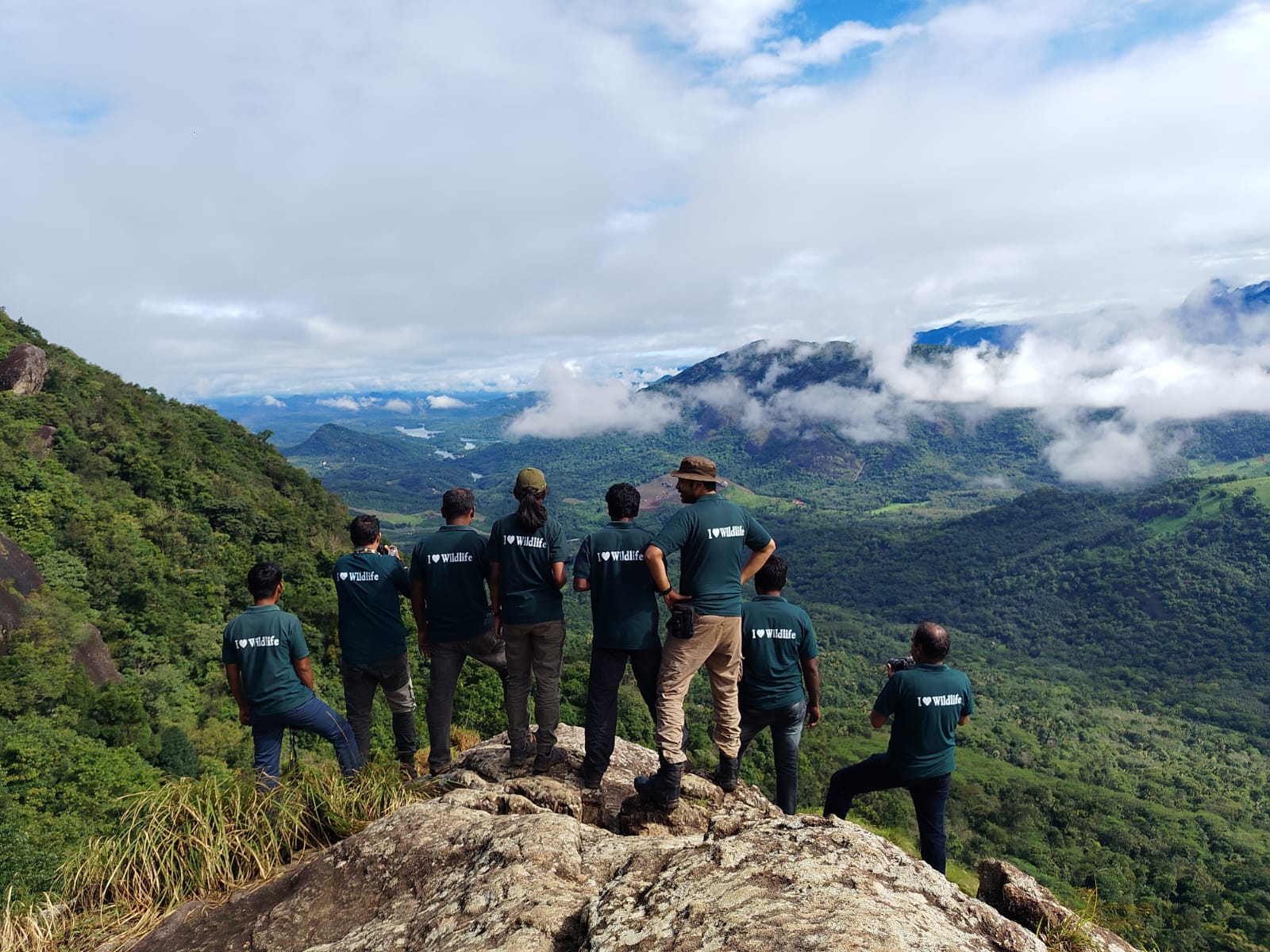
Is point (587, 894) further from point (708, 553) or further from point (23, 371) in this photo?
point (23, 371)

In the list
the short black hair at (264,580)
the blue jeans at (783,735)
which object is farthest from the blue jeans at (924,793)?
the short black hair at (264,580)

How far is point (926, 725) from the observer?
241 inches

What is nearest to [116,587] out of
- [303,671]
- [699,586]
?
[303,671]

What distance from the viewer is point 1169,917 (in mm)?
47250

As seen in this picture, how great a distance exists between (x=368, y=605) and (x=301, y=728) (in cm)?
142

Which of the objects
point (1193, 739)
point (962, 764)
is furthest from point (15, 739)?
point (1193, 739)

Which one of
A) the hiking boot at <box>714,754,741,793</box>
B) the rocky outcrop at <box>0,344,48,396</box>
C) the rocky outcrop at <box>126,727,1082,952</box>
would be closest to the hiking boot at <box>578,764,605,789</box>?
the rocky outcrop at <box>126,727,1082,952</box>

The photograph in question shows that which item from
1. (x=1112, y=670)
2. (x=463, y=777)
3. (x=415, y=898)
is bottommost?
(x=1112, y=670)

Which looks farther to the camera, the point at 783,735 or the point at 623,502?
the point at 783,735

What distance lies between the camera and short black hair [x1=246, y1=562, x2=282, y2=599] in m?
6.44

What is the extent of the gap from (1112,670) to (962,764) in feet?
290

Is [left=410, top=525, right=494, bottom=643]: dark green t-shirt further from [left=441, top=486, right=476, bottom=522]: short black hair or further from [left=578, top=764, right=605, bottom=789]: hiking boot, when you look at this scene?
[left=578, top=764, right=605, bottom=789]: hiking boot

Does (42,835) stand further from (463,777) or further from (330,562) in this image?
(330,562)

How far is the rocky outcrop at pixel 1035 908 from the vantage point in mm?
3967
